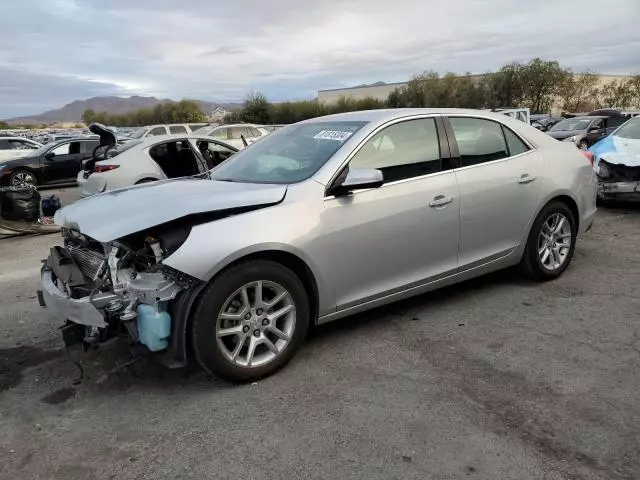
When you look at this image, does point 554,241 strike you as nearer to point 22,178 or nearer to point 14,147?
point 22,178

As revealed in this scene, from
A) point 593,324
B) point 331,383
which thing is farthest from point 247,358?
point 593,324

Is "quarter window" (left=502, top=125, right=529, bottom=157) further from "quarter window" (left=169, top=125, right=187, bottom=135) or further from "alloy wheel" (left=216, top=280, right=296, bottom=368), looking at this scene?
"quarter window" (left=169, top=125, right=187, bottom=135)

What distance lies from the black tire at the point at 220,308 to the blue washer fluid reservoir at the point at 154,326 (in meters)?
0.16

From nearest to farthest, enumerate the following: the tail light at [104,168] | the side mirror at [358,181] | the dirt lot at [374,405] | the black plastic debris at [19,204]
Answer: the dirt lot at [374,405]
the side mirror at [358,181]
the black plastic debris at [19,204]
the tail light at [104,168]

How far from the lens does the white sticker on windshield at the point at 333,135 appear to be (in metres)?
4.08

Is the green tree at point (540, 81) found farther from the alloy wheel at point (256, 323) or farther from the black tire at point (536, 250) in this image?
the alloy wheel at point (256, 323)

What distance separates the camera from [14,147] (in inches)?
774

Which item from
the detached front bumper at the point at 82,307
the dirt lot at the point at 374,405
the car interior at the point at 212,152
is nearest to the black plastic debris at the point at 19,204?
the car interior at the point at 212,152

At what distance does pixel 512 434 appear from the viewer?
2.83 m

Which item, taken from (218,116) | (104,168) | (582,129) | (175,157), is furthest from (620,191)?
(218,116)

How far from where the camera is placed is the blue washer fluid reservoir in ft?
10.3

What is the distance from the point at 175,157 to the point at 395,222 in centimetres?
665

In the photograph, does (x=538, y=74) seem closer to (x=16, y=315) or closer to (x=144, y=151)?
(x=144, y=151)

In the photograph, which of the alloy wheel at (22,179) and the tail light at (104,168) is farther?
the alloy wheel at (22,179)
